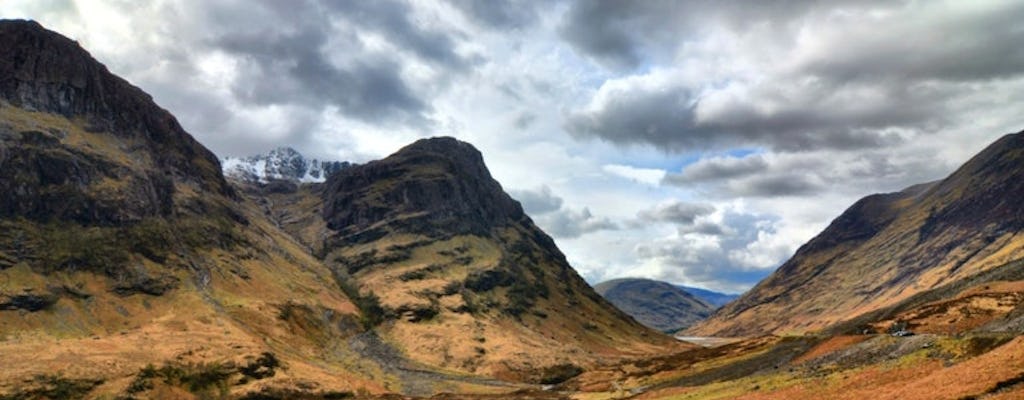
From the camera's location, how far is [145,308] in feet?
555

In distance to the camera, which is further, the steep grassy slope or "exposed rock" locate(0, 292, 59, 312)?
"exposed rock" locate(0, 292, 59, 312)

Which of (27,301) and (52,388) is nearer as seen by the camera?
(52,388)

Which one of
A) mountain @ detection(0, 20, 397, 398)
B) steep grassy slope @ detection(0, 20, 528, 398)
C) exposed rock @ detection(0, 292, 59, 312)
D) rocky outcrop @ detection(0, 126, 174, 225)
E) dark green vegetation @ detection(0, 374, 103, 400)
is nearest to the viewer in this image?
dark green vegetation @ detection(0, 374, 103, 400)

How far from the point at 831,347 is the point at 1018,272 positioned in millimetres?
56833

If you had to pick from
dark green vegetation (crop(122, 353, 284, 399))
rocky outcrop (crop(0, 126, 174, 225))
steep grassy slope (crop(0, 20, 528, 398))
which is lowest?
dark green vegetation (crop(122, 353, 284, 399))

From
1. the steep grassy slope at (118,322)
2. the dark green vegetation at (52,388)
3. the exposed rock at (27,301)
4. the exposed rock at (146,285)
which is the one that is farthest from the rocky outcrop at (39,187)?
the dark green vegetation at (52,388)

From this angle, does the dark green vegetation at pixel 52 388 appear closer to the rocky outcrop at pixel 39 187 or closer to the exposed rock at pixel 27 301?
the exposed rock at pixel 27 301

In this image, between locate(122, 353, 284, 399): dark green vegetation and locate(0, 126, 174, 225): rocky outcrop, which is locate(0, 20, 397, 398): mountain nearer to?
locate(122, 353, 284, 399): dark green vegetation

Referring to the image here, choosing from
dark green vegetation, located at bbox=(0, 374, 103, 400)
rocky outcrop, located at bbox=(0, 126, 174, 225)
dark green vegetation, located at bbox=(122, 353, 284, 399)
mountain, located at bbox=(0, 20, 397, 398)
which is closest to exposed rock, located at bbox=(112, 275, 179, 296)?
mountain, located at bbox=(0, 20, 397, 398)

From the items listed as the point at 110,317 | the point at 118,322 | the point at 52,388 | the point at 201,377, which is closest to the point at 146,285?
the point at 110,317

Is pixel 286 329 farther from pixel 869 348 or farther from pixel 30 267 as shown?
pixel 869 348

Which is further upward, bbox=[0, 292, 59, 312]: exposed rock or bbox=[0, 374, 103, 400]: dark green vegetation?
bbox=[0, 292, 59, 312]: exposed rock

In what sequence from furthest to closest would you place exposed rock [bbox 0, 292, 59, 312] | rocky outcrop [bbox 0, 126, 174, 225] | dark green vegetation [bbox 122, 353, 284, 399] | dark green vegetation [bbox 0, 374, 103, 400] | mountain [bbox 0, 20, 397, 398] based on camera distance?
rocky outcrop [bbox 0, 126, 174, 225] → exposed rock [bbox 0, 292, 59, 312] → dark green vegetation [bbox 122, 353, 284, 399] → mountain [bbox 0, 20, 397, 398] → dark green vegetation [bbox 0, 374, 103, 400]

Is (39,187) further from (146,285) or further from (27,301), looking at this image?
(27,301)
